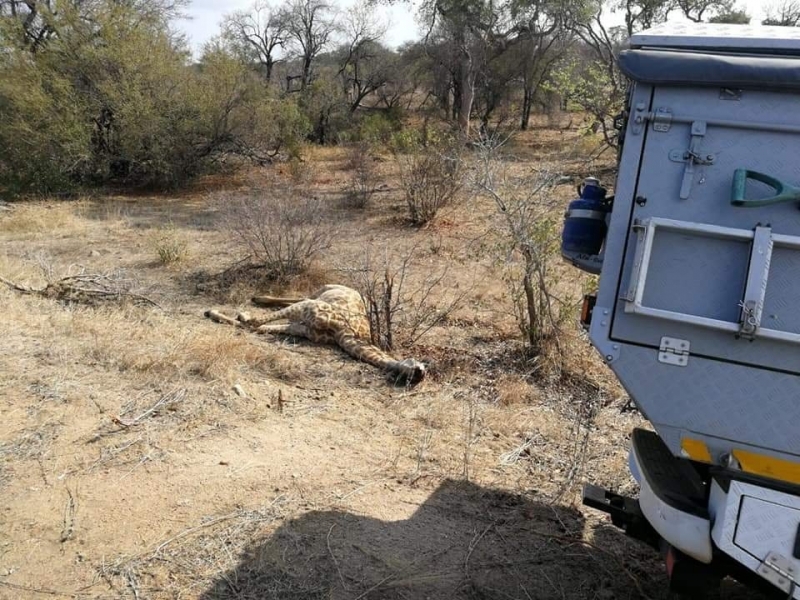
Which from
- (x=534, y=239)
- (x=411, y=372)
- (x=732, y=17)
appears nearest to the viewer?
(x=411, y=372)

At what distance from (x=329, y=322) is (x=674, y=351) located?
13.3 ft

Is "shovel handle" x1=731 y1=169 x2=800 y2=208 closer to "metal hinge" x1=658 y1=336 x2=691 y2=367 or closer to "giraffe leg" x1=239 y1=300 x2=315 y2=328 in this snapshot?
"metal hinge" x1=658 y1=336 x2=691 y2=367

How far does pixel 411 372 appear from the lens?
4883mm

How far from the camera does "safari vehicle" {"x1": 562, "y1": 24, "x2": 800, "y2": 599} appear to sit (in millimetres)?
2064

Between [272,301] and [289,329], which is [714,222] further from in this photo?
[272,301]

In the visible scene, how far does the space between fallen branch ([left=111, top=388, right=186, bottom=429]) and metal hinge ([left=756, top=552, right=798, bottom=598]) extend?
126 inches

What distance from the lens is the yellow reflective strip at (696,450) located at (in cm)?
224

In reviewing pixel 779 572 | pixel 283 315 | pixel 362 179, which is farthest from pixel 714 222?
pixel 362 179

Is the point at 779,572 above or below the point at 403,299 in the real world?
above

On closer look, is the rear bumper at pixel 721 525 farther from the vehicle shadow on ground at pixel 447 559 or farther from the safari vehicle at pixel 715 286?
the vehicle shadow on ground at pixel 447 559

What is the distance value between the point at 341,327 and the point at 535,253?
187cm

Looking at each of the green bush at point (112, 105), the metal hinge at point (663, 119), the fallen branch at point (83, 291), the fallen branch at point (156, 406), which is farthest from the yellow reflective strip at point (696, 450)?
the green bush at point (112, 105)

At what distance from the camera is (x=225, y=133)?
14938 millimetres

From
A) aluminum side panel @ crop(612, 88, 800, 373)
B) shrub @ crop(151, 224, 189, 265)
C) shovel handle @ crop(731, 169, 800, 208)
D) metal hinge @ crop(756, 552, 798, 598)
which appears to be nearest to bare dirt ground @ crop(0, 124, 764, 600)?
metal hinge @ crop(756, 552, 798, 598)
